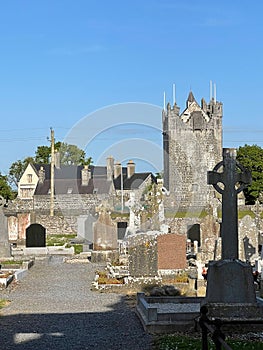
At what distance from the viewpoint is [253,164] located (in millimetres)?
74000

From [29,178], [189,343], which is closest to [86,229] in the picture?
[189,343]

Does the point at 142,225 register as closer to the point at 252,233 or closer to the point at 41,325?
the point at 252,233

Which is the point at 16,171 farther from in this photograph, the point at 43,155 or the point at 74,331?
the point at 74,331

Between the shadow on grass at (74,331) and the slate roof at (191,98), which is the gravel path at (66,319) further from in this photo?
the slate roof at (191,98)

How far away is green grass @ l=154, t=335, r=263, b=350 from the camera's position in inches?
317

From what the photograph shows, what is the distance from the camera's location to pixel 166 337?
9156 millimetres

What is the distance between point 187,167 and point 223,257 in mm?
51274

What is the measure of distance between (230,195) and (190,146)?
5200cm

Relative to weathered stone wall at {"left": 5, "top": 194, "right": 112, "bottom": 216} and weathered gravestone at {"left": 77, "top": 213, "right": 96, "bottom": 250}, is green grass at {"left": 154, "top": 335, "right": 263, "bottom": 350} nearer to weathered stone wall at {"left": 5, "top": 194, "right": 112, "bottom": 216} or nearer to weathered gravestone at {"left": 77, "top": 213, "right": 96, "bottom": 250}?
weathered gravestone at {"left": 77, "top": 213, "right": 96, "bottom": 250}

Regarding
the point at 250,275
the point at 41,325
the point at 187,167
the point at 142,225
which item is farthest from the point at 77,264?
the point at 187,167

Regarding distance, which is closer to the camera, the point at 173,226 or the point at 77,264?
the point at 77,264

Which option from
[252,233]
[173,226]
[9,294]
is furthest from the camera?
[173,226]

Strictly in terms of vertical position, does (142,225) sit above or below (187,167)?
below

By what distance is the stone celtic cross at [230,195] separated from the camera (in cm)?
993
